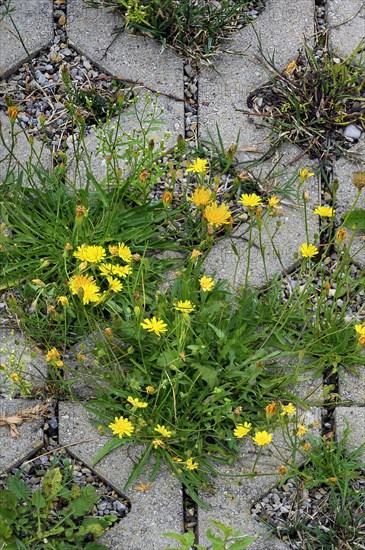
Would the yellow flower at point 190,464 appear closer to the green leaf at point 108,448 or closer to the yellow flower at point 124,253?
the green leaf at point 108,448

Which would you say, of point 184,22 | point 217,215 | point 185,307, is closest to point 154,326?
point 185,307

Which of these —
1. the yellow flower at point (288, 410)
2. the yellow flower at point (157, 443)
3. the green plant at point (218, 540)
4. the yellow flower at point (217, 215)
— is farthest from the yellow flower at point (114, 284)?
the green plant at point (218, 540)

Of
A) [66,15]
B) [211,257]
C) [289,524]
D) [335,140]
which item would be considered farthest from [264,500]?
[66,15]

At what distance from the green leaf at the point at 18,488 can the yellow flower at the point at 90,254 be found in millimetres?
602

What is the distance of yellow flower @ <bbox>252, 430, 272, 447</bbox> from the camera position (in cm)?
248

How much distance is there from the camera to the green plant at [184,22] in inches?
130

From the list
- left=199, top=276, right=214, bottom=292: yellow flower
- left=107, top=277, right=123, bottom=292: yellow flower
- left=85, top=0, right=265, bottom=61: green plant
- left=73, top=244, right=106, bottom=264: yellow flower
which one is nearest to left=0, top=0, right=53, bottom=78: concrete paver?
left=85, top=0, right=265, bottom=61: green plant

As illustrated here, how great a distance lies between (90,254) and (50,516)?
691mm

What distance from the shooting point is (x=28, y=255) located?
2.89 metres

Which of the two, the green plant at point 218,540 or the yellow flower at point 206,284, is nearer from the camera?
the green plant at point 218,540

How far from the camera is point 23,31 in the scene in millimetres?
3361

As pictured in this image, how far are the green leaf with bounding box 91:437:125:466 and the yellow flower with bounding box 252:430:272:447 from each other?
379mm

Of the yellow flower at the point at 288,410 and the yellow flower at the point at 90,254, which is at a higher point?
the yellow flower at the point at 90,254

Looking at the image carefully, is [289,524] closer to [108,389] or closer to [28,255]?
[108,389]
